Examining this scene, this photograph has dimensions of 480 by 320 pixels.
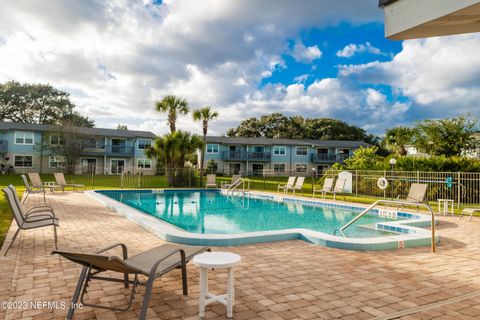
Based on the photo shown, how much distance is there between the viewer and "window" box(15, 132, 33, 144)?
33406mm

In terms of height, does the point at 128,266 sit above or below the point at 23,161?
below

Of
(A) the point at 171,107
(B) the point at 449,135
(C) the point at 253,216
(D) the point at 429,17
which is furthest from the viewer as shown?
(B) the point at 449,135

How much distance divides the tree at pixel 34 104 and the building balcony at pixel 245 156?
71.3ft

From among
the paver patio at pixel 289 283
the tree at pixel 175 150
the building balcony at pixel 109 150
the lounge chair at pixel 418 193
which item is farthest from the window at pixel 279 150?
the paver patio at pixel 289 283

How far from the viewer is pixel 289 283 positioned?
4.09 meters

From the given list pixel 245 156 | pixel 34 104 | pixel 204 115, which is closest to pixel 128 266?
pixel 204 115

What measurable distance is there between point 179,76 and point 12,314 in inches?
731

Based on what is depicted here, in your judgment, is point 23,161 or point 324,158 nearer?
point 23,161

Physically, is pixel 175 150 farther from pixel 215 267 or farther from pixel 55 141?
pixel 215 267

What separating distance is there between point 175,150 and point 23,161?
2129cm

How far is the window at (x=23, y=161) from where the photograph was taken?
110ft

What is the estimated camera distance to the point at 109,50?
45.3ft

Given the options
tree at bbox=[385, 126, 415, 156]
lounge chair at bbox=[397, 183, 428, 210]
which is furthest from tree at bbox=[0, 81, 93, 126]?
lounge chair at bbox=[397, 183, 428, 210]

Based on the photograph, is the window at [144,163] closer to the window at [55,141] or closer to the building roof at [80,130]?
the building roof at [80,130]
